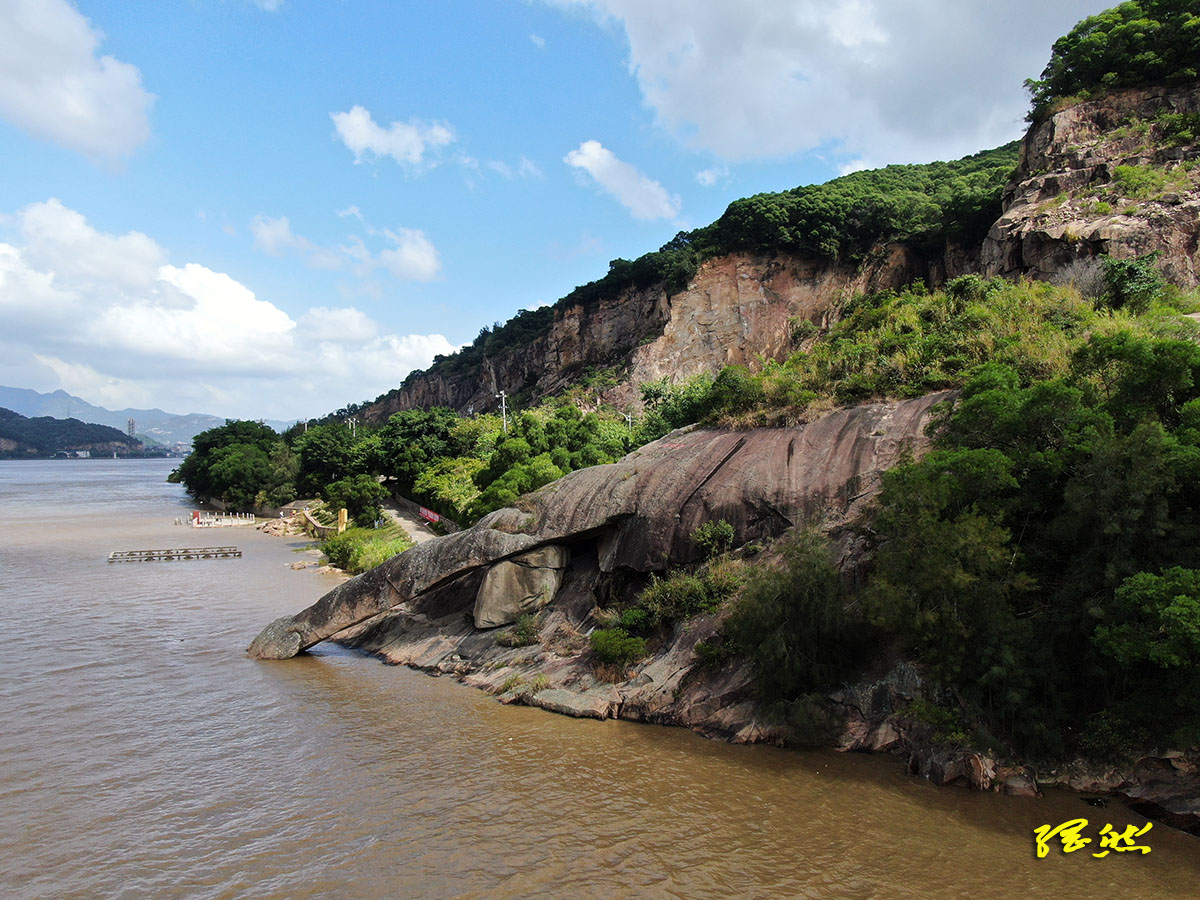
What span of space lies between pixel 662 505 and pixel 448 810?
25.0ft

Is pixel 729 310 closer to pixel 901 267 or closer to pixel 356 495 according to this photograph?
pixel 901 267

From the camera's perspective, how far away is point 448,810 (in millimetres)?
10352

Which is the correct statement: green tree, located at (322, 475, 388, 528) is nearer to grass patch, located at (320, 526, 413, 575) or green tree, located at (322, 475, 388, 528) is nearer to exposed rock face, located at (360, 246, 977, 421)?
grass patch, located at (320, 526, 413, 575)

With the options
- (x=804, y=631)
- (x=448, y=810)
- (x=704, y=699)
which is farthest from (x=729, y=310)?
(x=448, y=810)

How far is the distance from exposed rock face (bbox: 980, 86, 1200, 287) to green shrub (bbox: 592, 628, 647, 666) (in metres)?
16.7

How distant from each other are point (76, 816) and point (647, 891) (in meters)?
8.67

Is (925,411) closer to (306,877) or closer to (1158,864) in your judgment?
(1158,864)

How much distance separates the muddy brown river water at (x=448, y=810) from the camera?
27.9 feet

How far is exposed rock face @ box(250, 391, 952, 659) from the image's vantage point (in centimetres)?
1436

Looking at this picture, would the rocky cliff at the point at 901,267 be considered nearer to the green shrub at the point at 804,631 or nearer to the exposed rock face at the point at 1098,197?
the exposed rock face at the point at 1098,197

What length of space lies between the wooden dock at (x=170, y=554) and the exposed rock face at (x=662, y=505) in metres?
23.5

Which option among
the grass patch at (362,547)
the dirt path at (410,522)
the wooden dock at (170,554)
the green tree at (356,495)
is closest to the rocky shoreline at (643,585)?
the grass patch at (362,547)

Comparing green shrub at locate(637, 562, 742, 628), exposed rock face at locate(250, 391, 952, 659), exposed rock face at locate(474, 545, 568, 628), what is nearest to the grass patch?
exposed rock face at locate(250, 391, 952, 659)

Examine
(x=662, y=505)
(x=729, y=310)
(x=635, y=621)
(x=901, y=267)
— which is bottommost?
(x=635, y=621)
